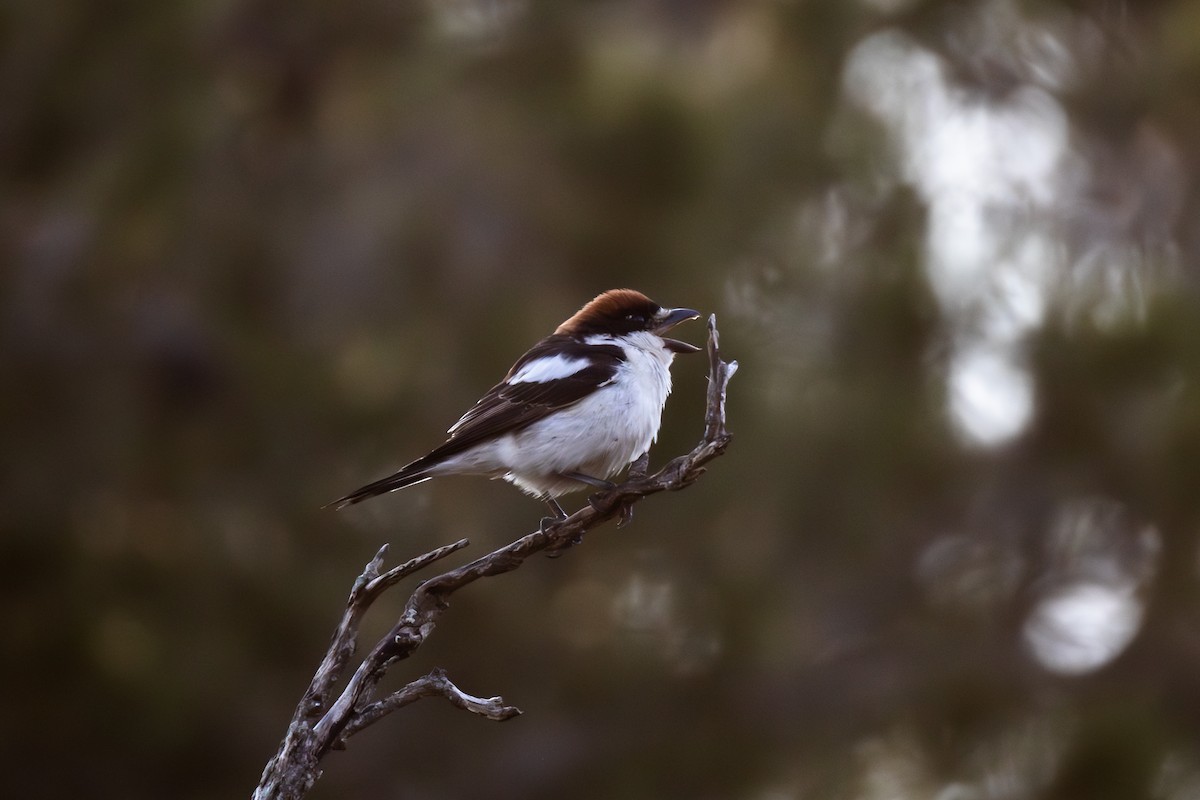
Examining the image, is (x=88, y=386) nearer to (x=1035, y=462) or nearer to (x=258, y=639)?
(x=258, y=639)

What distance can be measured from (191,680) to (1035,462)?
4689 mm

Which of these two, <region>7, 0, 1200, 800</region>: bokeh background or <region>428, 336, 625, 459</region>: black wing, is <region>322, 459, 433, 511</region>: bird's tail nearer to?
<region>428, 336, 625, 459</region>: black wing

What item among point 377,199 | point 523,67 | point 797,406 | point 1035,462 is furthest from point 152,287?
point 1035,462

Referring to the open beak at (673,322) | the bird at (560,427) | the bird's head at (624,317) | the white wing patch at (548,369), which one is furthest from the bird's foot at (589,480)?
the bird's head at (624,317)

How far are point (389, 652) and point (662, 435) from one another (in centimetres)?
349

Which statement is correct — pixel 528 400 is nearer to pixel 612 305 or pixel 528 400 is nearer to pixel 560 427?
pixel 560 427

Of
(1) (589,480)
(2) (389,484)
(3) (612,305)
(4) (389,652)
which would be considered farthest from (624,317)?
(4) (389,652)

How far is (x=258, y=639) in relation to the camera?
7105 millimetres

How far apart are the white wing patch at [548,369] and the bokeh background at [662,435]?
6.06ft

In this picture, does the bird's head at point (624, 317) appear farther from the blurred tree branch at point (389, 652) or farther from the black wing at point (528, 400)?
the blurred tree branch at point (389, 652)

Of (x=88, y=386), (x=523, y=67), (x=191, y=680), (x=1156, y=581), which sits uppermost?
(x=523, y=67)

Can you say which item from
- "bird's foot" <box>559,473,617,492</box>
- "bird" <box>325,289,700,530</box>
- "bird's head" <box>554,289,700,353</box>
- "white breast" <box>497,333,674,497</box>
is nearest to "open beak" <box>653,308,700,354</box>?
"bird's head" <box>554,289,700,353</box>

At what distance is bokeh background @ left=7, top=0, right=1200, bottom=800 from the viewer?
7.01 metres

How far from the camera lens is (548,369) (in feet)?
16.2
